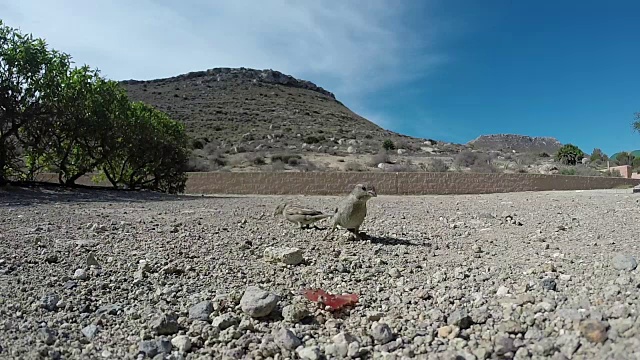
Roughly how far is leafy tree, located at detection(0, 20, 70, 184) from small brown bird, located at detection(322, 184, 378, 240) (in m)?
10.3

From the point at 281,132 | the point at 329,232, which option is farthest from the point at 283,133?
the point at 329,232

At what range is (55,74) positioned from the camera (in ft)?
42.9

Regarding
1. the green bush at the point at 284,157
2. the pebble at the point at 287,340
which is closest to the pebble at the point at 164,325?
the pebble at the point at 287,340

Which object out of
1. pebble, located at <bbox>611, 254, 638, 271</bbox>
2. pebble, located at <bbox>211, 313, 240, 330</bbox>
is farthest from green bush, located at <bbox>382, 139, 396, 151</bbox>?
pebble, located at <bbox>211, 313, 240, 330</bbox>

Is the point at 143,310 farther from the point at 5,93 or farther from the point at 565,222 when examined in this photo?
the point at 5,93

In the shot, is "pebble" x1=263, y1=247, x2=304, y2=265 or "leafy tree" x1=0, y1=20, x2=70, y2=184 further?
"leafy tree" x1=0, y1=20, x2=70, y2=184

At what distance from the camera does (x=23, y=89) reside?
1241 centimetres

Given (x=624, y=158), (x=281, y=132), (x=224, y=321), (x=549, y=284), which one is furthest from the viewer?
(x=624, y=158)

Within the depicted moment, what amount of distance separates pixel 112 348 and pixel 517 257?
140 inches

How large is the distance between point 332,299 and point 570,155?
131 feet

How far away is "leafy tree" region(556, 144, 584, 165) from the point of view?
3812 centimetres

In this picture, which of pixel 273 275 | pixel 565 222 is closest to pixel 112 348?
pixel 273 275

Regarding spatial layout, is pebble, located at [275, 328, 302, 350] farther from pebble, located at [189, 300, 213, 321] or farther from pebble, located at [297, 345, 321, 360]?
pebble, located at [189, 300, 213, 321]

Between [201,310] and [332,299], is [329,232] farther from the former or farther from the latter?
[201,310]
